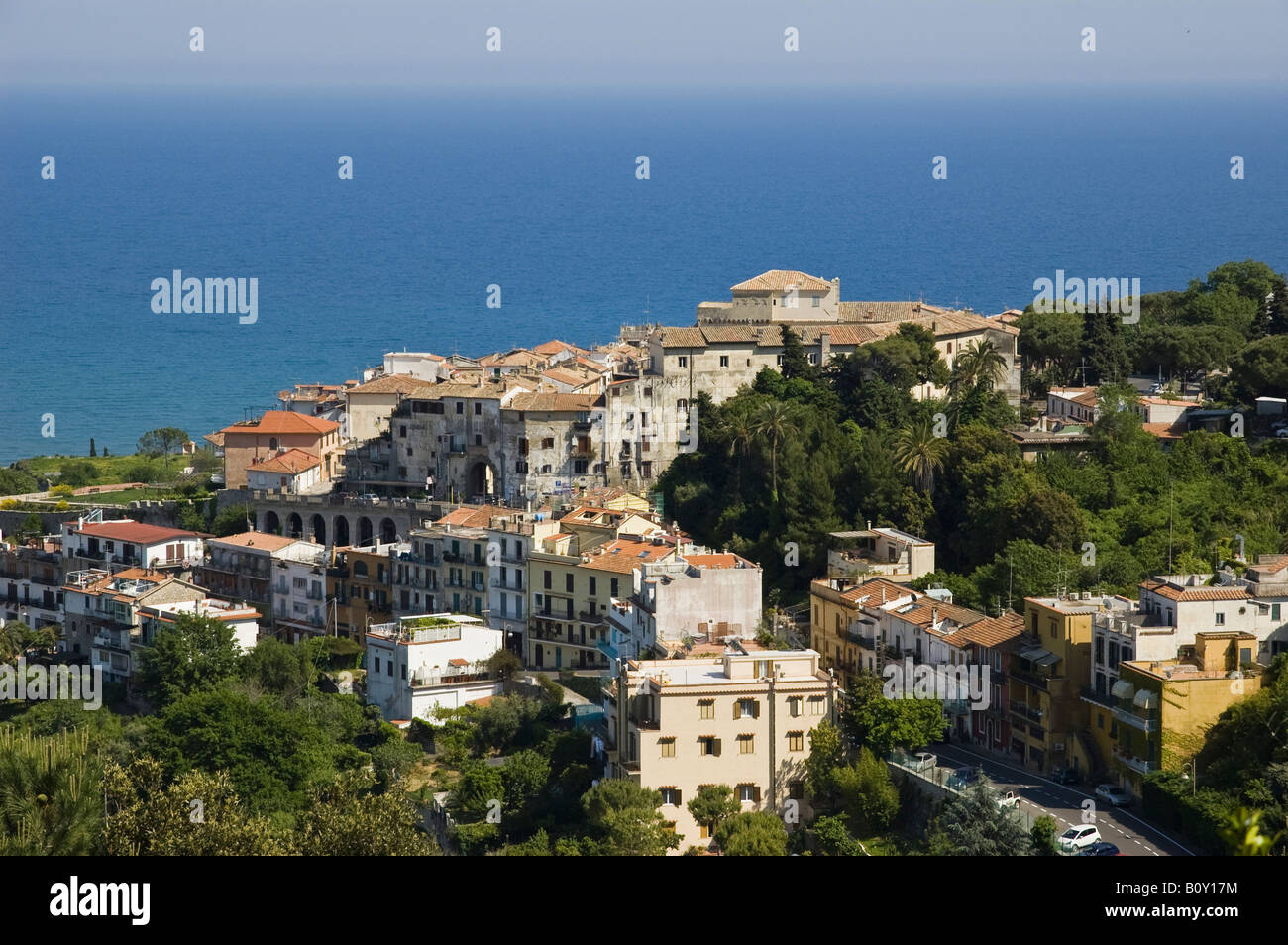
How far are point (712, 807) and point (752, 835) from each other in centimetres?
121

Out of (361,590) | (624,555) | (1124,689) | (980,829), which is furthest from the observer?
(361,590)

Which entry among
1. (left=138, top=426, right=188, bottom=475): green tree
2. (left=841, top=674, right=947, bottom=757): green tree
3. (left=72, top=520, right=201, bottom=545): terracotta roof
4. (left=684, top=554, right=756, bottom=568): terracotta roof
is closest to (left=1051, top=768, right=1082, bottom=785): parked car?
(left=841, top=674, right=947, bottom=757): green tree

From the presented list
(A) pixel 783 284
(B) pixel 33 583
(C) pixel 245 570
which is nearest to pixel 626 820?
(C) pixel 245 570

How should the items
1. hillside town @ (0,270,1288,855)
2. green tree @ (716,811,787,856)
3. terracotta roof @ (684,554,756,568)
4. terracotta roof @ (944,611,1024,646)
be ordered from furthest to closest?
terracotta roof @ (684,554,756,568) → terracotta roof @ (944,611,1024,646) → hillside town @ (0,270,1288,855) → green tree @ (716,811,787,856)

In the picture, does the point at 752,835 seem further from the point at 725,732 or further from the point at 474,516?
the point at 474,516

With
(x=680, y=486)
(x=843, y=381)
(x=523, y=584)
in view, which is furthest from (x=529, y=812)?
(x=843, y=381)

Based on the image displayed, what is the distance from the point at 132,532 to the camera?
4972 centimetres

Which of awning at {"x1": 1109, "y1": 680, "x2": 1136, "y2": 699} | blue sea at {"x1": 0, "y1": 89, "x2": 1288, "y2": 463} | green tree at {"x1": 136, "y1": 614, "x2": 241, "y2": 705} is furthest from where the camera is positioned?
blue sea at {"x1": 0, "y1": 89, "x2": 1288, "y2": 463}

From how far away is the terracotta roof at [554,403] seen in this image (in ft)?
160

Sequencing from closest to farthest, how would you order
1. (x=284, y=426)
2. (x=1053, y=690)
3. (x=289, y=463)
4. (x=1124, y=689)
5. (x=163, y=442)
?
(x=1124, y=689) < (x=1053, y=690) < (x=289, y=463) < (x=284, y=426) < (x=163, y=442)

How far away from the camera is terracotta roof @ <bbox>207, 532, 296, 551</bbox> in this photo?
47.5 meters

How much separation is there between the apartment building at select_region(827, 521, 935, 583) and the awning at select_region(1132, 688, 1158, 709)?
9.22m

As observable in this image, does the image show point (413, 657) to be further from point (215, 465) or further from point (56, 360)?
point (56, 360)

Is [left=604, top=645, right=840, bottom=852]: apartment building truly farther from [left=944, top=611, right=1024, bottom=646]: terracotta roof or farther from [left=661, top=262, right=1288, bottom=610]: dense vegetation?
[left=661, top=262, right=1288, bottom=610]: dense vegetation
